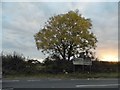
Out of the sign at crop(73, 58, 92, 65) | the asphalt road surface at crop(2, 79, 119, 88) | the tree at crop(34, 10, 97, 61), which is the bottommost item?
the asphalt road surface at crop(2, 79, 119, 88)

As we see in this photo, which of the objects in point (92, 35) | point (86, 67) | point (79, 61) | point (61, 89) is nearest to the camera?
point (61, 89)

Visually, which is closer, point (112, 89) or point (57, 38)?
point (112, 89)

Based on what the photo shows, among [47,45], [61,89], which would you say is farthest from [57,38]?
[61,89]

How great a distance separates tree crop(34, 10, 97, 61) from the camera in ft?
144

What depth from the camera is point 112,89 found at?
16.5m

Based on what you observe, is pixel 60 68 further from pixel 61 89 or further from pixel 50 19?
pixel 61 89

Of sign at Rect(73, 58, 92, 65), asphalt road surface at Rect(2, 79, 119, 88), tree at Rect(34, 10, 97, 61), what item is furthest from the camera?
tree at Rect(34, 10, 97, 61)

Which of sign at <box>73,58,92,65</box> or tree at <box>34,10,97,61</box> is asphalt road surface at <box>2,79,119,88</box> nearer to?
sign at <box>73,58,92,65</box>

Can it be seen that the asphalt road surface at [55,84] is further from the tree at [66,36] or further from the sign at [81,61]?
the tree at [66,36]

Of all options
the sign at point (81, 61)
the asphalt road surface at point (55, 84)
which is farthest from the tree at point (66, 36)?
the asphalt road surface at point (55, 84)

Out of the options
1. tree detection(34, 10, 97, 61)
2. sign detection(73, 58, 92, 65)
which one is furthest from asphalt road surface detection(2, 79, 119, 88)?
tree detection(34, 10, 97, 61)

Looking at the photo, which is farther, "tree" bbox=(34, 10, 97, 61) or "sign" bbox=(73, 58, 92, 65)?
"tree" bbox=(34, 10, 97, 61)

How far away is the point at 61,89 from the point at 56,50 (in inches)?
1118

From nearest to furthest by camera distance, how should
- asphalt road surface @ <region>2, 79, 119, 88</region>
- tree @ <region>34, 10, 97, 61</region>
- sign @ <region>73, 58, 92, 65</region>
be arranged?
asphalt road surface @ <region>2, 79, 119, 88</region> < sign @ <region>73, 58, 92, 65</region> < tree @ <region>34, 10, 97, 61</region>
